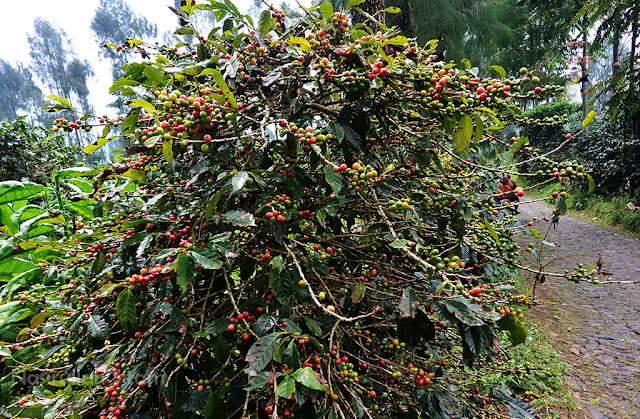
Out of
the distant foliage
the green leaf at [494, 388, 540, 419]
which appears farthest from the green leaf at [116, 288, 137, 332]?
the distant foliage

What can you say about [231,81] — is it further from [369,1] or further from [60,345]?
[369,1]

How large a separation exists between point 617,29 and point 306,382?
26.7 ft

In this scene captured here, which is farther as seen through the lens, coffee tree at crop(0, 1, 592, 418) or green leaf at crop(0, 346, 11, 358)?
green leaf at crop(0, 346, 11, 358)

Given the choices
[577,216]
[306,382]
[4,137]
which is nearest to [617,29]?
[577,216]

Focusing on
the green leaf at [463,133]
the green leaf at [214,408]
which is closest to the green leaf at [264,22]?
the green leaf at [463,133]

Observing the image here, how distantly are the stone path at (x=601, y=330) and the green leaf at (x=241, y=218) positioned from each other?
47.8 inches

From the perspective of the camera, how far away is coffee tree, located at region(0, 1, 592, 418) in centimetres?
89

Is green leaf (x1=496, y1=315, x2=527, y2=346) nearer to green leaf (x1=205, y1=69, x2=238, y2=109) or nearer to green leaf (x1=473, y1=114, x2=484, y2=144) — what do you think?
green leaf (x1=473, y1=114, x2=484, y2=144)

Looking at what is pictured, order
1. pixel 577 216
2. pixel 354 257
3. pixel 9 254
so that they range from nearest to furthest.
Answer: pixel 354 257 < pixel 9 254 < pixel 577 216

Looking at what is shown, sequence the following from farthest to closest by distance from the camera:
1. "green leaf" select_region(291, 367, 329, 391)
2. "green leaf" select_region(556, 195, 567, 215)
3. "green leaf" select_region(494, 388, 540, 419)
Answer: "green leaf" select_region(494, 388, 540, 419) < "green leaf" select_region(556, 195, 567, 215) < "green leaf" select_region(291, 367, 329, 391)

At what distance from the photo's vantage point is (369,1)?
2588mm

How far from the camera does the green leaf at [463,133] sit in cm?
88

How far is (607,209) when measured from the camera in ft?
24.1

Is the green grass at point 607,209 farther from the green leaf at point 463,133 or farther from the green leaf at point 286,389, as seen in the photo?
the green leaf at point 286,389
